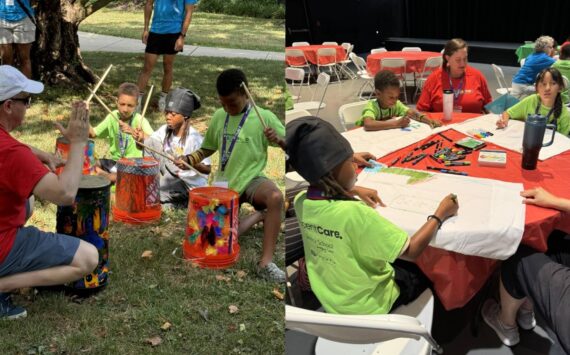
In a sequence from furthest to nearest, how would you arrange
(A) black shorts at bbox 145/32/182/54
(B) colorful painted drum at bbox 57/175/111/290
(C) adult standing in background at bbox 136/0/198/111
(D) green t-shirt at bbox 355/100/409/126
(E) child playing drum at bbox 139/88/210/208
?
(A) black shorts at bbox 145/32/182/54 < (C) adult standing in background at bbox 136/0/198/111 < (E) child playing drum at bbox 139/88/210/208 < (B) colorful painted drum at bbox 57/175/111/290 < (D) green t-shirt at bbox 355/100/409/126

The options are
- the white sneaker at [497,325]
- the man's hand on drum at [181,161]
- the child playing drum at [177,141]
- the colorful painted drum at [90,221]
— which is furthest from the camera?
the child playing drum at [177,141]

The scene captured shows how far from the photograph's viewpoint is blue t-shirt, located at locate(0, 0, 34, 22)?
2.63 meters

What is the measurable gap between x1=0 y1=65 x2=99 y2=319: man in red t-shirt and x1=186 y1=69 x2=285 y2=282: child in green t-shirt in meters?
0.64

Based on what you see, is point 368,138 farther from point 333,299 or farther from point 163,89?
point 163,89

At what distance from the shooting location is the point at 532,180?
53.4 inches

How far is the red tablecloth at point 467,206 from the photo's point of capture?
1058 millimetres

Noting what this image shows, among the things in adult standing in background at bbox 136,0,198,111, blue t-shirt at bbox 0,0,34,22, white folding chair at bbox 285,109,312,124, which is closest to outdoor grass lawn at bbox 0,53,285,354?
white folding chair at bbox 285,109,312,124

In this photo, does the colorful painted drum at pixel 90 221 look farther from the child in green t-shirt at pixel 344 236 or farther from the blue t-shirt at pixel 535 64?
the blue t-shirt at pixel 535 64

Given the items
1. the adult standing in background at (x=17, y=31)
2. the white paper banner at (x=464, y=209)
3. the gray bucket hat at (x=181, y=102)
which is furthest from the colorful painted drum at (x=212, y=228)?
the adult standing in background at (x=17, y=31)

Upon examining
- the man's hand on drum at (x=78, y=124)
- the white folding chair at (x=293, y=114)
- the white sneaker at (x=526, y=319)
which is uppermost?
the white folding chair at (x=293, y=114)

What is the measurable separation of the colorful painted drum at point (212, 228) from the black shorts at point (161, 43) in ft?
4.83

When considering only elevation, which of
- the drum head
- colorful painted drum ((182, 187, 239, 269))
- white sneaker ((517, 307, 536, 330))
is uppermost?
the drum head

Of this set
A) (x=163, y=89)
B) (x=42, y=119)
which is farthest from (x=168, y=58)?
(x=42, y=119)

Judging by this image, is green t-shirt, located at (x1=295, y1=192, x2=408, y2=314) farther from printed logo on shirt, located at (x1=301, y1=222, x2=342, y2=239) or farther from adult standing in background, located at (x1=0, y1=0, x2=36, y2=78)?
adult standing in background, located at (x1=0, y1=0, x2=36, y2=78)
